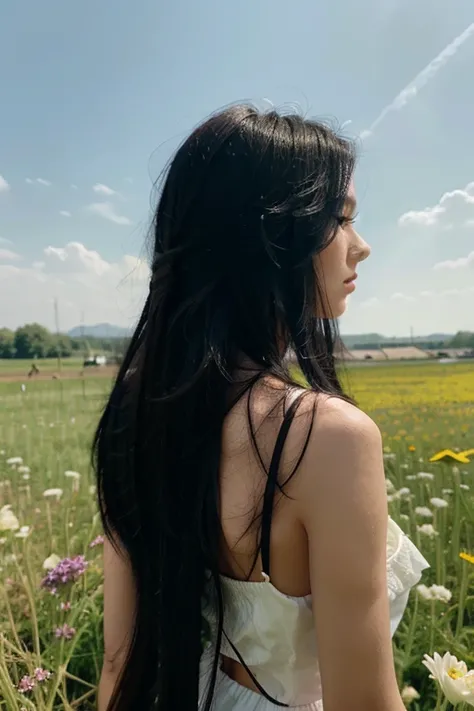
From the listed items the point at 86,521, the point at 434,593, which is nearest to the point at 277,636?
the point at 434,593

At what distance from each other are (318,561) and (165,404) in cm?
19

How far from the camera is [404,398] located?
63.7 inches

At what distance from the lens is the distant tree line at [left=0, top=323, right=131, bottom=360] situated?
4.77ft

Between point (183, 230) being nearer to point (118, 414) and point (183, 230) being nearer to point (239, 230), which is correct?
point (239, 230)

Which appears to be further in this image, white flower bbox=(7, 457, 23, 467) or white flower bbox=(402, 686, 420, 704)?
white flower bbox=(7, 457, 23, 467)

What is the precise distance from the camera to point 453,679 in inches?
19.6

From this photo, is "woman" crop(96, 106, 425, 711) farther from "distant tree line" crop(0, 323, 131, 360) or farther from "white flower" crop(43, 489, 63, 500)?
"distant tree line" crop(0, 323, 131, 360)

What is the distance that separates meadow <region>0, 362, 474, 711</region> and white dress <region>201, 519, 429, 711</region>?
0.44 ft

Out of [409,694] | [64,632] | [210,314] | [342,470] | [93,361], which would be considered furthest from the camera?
[93,361]

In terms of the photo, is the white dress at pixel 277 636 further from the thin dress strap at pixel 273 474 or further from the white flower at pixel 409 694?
the white flower at pixel 409 694

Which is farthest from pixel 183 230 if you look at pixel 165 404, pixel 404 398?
pixel 404 398

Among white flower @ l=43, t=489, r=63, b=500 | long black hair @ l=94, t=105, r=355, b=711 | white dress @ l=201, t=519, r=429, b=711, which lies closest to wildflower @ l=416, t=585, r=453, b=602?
white dress @ l=201, t=519, r=429, b=711

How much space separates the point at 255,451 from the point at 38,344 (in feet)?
3.86

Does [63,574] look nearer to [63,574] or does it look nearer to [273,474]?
[63,574]
